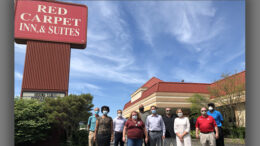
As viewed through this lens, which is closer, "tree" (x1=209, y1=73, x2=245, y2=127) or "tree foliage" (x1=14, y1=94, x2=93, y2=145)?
"tree foliage" (x1=14, y1=94, x2=93, y2=145)

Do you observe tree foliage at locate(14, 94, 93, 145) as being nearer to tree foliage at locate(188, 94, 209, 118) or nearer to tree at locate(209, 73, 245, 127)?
tree foliage at locate(188, 94, 209, 118)

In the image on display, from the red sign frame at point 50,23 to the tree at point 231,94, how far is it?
56.4 feet

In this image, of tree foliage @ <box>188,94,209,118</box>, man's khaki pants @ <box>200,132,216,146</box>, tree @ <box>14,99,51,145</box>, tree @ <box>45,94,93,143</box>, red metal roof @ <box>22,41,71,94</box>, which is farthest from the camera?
red metal roof @ <box>22,41,71,94</box>

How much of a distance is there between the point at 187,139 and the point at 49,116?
1346cm

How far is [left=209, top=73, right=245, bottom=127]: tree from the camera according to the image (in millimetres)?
18188

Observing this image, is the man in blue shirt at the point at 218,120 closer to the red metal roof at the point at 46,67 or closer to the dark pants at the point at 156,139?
the dark pants at the point at 156,139

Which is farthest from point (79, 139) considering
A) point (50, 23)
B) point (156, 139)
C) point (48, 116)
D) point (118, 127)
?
point (50, 23)

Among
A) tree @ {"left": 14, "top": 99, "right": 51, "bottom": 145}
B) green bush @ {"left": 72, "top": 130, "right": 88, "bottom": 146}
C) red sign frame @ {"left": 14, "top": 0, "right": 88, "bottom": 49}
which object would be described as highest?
red sign frame @ {"left": 14, "top": 0, "right": 88, "bottom": 49}

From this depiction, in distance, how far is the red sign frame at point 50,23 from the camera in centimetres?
2435

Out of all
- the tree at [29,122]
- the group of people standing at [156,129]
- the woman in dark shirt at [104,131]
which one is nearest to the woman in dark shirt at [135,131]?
the group of people standing at [156,129]

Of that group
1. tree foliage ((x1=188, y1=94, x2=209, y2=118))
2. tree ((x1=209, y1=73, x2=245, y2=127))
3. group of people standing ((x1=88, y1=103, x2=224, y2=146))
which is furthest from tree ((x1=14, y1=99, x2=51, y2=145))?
tree ((x1=209, y1=73, x2=245, y2=127))

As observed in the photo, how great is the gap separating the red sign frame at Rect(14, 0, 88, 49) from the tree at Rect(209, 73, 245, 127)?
1719 centimetres

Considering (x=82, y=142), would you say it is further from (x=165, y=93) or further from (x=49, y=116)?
(x=165, y=93)
